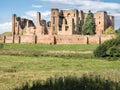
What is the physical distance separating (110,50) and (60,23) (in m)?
47.2

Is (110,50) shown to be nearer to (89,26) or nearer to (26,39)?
(26,39)

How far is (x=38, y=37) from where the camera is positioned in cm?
8131

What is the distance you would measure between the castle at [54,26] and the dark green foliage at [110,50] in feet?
99.7

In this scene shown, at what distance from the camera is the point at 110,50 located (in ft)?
150

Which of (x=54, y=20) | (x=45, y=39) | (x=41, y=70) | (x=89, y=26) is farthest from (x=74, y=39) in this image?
(x=41, y=70)

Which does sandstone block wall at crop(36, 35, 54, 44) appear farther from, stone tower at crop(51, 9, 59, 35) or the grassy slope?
the grassy slope

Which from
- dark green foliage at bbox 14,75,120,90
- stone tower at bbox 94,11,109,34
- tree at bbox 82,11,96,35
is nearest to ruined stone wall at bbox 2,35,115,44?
tree at bbox 82,11,96,35

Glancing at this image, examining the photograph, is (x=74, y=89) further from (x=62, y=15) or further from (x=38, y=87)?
(x=62, y=15)

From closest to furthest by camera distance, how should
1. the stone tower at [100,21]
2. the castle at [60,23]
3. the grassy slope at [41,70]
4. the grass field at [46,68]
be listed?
the grassy slope at [41,70]
the grass field at [46,68]
the castle at [60,23]
the stone tower at [100,21]

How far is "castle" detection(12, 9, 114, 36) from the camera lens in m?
88.8

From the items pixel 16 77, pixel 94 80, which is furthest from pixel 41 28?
pixel 94 80

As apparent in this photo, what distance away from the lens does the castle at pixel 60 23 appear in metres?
88.8

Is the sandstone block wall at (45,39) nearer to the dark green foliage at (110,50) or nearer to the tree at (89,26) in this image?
the tree at (89,26)

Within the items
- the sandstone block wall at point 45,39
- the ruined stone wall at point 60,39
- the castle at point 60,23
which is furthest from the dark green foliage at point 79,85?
the castle at point 60,23
